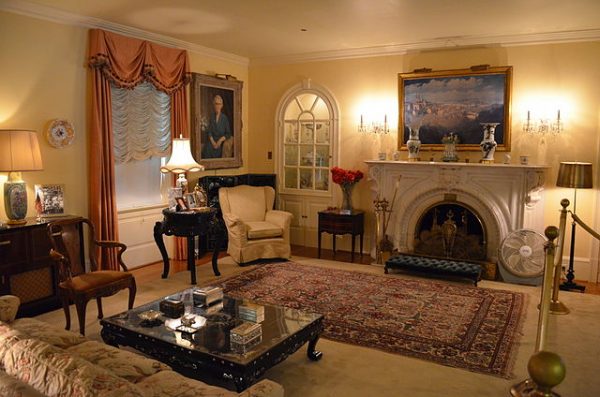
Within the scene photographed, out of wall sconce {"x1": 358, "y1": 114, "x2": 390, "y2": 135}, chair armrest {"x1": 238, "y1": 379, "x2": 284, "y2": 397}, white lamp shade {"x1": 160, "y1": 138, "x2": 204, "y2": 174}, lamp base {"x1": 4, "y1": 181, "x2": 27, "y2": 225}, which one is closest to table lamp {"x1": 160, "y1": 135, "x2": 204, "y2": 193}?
white lamp shade {"x1": 160, "y1": 138, "x2": 204, "y2": 174}

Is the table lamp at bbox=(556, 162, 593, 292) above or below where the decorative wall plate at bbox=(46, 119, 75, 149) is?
below

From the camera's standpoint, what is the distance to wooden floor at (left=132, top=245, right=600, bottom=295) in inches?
220

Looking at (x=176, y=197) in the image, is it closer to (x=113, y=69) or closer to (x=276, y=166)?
(x=113, y=69)

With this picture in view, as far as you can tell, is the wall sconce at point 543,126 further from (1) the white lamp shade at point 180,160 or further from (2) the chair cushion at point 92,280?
(2) the chair cushion at point 92,280

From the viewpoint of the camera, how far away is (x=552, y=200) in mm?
5789

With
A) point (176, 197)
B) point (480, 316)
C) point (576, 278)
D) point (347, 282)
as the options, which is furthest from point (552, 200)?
point (176, 197)

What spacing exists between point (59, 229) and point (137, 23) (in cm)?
247

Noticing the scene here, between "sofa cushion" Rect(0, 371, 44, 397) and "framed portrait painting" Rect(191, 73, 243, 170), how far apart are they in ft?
17.1

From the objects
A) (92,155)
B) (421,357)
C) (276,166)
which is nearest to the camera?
(421,357)

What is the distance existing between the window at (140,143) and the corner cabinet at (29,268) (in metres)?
1.37

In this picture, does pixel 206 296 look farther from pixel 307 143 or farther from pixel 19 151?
pixel 307 143

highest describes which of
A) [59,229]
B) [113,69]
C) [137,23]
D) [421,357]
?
[137,23]

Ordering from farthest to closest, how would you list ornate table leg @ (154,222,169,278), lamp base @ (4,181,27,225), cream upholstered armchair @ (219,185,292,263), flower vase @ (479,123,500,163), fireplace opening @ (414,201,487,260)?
cream upholstered armchair @ (219,185,292,263), fireplace opening @ (414,201,487,260), flower vase @ (479,123,500,163), ornate table leg @ (154,222,169,278), lamp base @ (4,181,27,225)

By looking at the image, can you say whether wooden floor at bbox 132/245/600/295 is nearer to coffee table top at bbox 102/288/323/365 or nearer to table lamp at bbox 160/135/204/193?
table lamp at bbox 160/135/204/193
